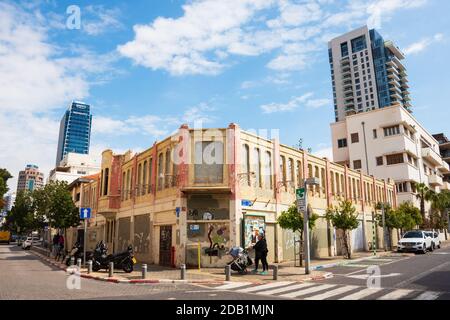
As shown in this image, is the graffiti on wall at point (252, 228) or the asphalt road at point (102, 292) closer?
the asphalt road at point (102, 292)

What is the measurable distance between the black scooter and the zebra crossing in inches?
236

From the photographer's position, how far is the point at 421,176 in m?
56.1

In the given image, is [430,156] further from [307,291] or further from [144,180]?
[307,291]

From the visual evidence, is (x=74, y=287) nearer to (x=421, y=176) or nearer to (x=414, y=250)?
(x=414, y=250)

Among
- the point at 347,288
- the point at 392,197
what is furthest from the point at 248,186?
the point at 392,197

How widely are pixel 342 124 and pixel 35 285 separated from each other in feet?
183

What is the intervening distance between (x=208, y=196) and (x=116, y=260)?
605 centimetres

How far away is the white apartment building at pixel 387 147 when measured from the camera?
5056cm

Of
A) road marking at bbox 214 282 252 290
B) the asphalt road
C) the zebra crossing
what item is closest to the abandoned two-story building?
road marking at bbox 214 282 252 290

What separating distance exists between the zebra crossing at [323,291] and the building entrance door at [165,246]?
8268 mm

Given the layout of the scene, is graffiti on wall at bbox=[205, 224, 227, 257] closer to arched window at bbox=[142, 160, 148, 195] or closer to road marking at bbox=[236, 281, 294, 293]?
road marking at bbox=[236, 281, 294, 293]

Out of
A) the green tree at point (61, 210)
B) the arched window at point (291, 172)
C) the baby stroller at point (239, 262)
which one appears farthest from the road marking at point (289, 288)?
the green tree at point (61, 210)

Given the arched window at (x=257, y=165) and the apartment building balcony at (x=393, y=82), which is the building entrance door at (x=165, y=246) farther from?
the apartment building balcony at (x=393, y=82)
